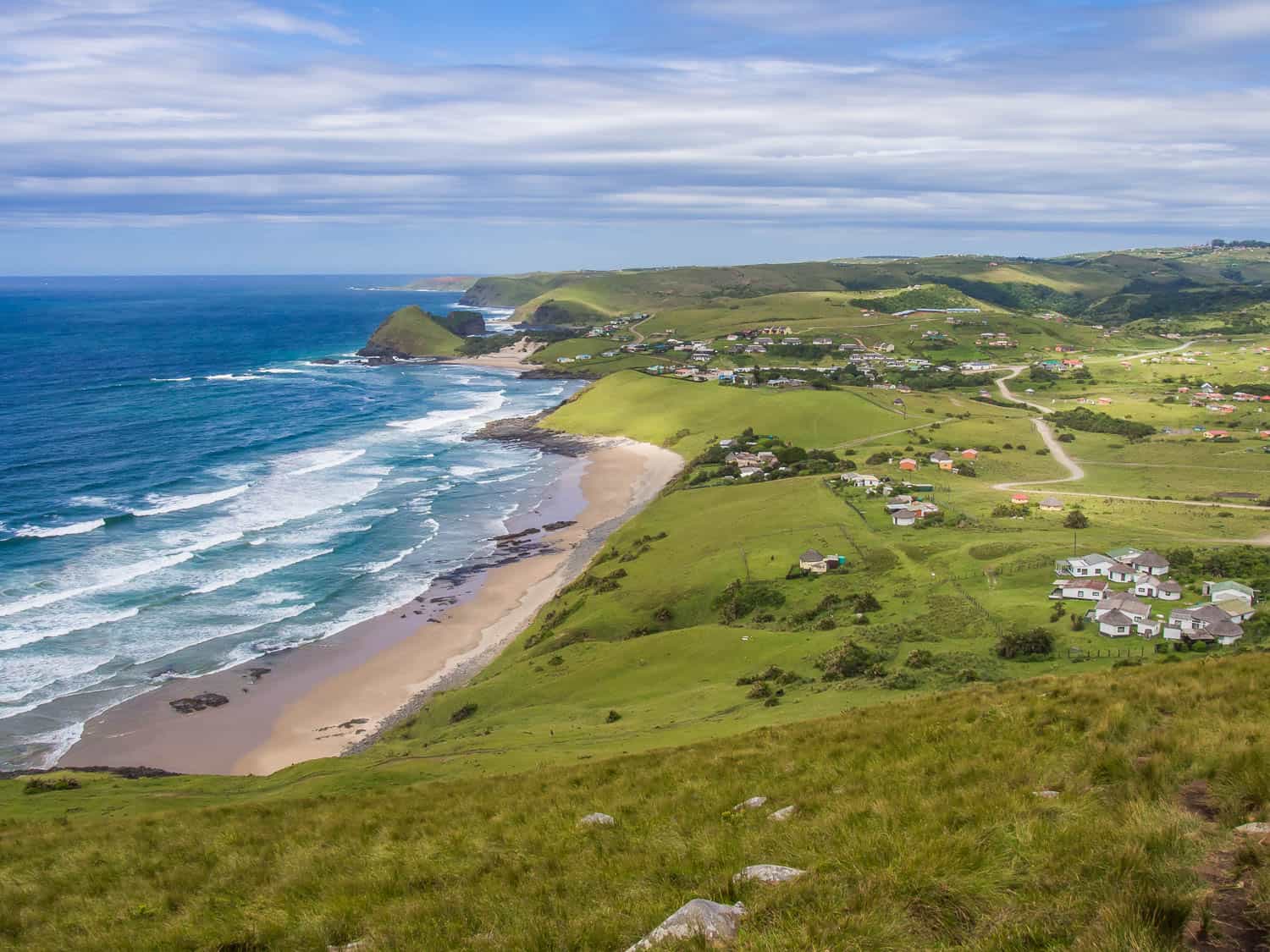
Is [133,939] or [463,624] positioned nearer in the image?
[133,939]

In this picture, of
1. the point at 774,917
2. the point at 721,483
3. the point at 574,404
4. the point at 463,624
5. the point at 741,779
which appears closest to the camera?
the point at 774,917

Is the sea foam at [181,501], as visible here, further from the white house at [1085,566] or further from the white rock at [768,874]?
the white rock at [768,874]

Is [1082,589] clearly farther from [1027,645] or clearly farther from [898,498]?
[898,498]

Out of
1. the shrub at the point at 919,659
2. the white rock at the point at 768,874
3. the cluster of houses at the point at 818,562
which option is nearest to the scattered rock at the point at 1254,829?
the white rock at the point at 768,874

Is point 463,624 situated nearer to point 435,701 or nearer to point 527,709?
point 435,701

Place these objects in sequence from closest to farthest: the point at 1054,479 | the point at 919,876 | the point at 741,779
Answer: the point at 919,876 < the point at 741,779 < the point at 1054,479

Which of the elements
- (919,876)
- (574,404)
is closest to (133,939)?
(919,876)
